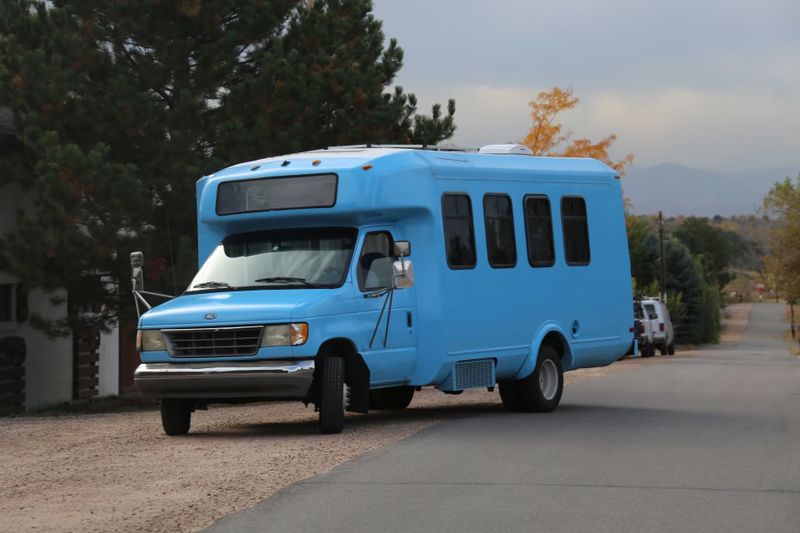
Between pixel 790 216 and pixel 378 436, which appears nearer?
pixel 378 436

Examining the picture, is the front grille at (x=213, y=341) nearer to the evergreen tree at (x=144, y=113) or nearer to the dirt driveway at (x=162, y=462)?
the dirt driveway at (x=162, y=462)

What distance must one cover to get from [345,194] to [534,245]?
10.8 feet

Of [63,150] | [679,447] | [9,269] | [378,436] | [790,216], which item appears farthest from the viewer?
[790,216]

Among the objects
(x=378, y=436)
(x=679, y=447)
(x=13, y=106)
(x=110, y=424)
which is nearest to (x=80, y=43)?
(x=13, y=106)

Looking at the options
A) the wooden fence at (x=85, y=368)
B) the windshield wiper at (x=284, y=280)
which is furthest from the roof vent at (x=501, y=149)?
the wooden fence at (x=85, y=368)

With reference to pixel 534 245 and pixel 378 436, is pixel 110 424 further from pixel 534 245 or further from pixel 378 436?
pixel 534 245

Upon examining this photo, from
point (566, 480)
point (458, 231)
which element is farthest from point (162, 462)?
point (458, 231)

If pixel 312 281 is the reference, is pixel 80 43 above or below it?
above

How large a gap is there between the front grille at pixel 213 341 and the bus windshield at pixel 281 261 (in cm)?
83

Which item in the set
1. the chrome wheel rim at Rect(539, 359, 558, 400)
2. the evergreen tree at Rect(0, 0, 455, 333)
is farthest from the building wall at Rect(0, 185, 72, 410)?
the chrome wheel rim at Rect(539, 359, 558, 400)

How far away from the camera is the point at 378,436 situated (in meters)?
13.9

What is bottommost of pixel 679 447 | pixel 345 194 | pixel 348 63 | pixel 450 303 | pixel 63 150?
pixel 679 447

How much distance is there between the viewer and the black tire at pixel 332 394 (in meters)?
13.7

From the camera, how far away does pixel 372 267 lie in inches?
577
